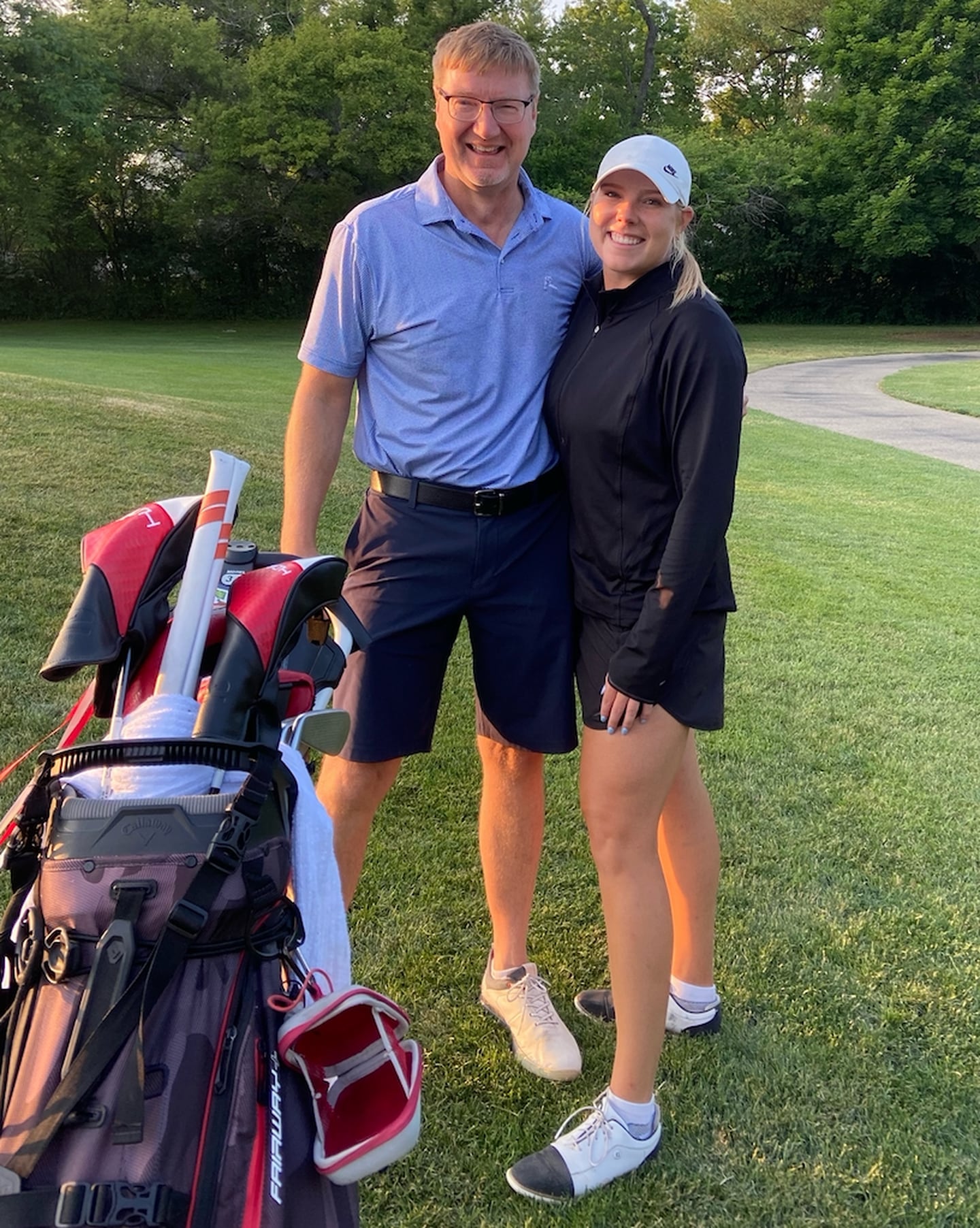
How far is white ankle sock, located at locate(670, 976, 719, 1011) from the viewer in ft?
8.86

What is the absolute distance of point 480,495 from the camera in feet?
7.91

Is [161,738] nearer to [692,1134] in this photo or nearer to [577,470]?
[577,470]

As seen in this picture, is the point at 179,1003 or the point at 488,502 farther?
the point at 488,502

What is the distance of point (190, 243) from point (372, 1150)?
40.6 meters

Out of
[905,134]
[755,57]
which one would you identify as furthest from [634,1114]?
[755,57]

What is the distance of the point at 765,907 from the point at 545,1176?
1356 mm

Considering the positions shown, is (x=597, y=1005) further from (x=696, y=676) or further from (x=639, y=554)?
(x=639, y=554)

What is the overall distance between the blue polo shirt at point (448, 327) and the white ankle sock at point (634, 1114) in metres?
1.43

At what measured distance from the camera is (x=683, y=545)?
195 centimetres

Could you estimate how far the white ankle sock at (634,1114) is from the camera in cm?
228

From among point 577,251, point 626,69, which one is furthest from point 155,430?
point 626,69

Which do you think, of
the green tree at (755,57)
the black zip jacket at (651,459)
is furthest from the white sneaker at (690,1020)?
the green tree at (755,57)

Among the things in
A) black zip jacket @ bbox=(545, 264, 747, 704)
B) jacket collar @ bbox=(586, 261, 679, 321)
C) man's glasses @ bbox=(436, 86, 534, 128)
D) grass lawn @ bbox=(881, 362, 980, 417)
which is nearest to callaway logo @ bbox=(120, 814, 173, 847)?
black zip jacket @ bbox=(545, 264, 747, 704)

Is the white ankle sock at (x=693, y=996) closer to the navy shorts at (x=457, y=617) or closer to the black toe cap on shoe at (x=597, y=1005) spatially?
the black toe cap on shoe at (x=597, y=1005)
